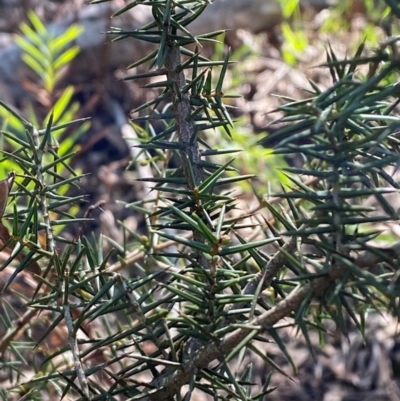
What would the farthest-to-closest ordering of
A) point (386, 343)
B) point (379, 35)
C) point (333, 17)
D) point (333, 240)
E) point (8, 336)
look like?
point (333, 17), point (379, 35), point (386, 343), point (8, 336), point (333, 240)

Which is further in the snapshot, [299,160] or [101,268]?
[299,160]

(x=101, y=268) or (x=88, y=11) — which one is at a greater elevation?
(x=88, y=11)

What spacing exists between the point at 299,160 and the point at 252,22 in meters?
0.77

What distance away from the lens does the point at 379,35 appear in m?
2.12

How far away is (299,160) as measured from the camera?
1.82 meters

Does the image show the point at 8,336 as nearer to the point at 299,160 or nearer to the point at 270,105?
the point at 299,160

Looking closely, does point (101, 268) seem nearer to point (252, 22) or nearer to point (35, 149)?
point (35, 149)

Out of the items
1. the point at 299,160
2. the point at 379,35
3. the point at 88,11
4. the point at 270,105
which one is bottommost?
the point at 299,160

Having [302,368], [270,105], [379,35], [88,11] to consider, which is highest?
[88,11]

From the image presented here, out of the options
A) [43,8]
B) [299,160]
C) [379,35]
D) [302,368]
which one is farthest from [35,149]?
→ [43,8]

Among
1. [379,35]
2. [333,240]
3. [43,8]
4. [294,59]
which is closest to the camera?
[333,240]

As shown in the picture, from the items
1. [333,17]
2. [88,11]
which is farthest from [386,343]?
[88,11]

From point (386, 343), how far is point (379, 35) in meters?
1.17

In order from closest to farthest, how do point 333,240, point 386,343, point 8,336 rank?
1. point 333,240
2. point 8,336
3. point 386,343
